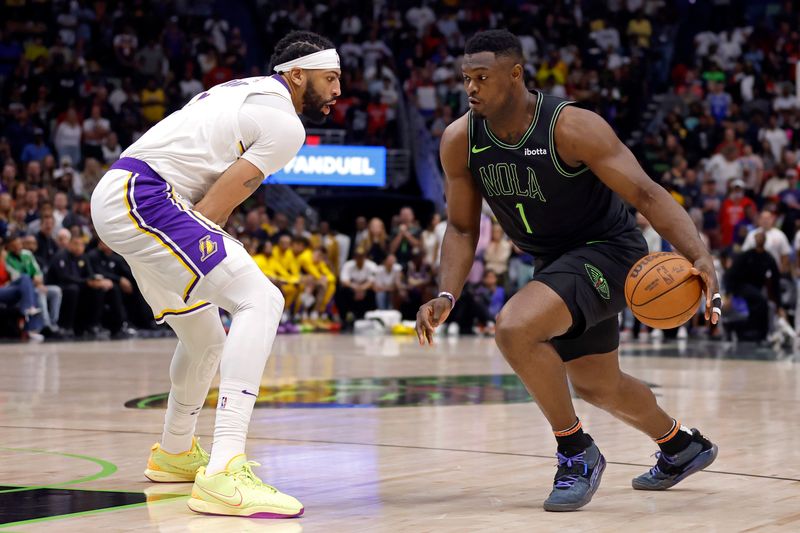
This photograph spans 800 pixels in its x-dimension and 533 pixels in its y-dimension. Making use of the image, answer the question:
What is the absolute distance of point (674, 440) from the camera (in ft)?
17.1

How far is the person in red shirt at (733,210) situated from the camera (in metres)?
18.2

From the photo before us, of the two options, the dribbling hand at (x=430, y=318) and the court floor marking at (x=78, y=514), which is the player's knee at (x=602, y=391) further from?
the court floor marking at (x=78, y=514)

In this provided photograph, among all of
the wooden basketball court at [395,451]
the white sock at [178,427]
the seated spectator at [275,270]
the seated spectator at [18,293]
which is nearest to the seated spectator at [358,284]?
the seated spectator at [275,270]

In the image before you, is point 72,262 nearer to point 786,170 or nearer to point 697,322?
point 697,322

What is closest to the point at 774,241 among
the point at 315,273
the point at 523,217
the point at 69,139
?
the point at 315,273

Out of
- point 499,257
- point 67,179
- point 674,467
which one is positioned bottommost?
point 674,467

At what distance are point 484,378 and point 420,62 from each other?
14949mm

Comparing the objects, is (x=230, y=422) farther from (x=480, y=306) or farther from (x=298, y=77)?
(x=480, y=306)

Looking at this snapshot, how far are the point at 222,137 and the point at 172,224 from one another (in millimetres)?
402

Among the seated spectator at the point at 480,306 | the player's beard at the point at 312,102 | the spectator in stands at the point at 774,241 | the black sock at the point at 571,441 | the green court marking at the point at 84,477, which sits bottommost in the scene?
the seated spectator at the point at 480,306

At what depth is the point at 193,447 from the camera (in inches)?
212

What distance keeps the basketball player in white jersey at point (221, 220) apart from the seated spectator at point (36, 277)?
10.8 m

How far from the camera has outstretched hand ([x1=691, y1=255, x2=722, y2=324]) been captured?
4.52 meters

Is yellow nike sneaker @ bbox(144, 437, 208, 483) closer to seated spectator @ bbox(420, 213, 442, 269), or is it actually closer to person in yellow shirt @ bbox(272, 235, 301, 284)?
person in yellow shirt @ bbox(272, 235, 301, 284)
